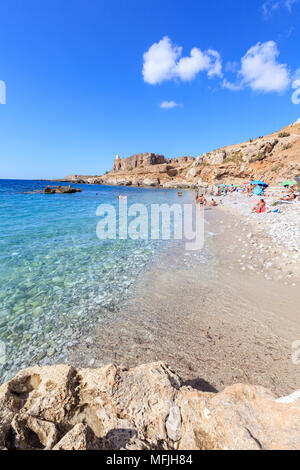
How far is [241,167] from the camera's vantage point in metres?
56.2

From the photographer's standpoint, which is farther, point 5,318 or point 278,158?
point 278,158

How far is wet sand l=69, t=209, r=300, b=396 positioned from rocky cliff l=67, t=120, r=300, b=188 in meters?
43.8

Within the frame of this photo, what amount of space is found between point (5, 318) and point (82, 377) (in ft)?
11.2

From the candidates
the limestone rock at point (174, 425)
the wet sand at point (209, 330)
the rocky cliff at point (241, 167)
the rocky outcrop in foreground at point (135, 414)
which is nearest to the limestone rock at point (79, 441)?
the rocky outcrop in foreground at point (135, 414)

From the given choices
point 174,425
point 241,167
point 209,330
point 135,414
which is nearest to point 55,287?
point 209,330

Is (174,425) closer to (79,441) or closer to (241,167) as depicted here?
(79,441)

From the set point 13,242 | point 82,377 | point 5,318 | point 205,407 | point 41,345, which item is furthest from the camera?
point 13,242

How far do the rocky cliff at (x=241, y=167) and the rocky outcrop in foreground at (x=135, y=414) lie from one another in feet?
156

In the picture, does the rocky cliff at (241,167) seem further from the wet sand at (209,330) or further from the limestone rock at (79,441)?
the limestone rock at (79,441)

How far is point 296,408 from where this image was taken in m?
1.39

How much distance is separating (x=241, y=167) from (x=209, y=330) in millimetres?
63262

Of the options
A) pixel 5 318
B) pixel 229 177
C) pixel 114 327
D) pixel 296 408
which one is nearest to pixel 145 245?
pixel 114 327

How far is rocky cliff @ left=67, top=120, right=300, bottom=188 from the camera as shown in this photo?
4238cm

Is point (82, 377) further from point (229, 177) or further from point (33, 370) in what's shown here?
point (229, 177)
